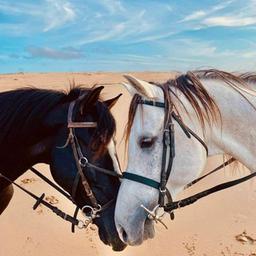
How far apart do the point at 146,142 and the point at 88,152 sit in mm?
621

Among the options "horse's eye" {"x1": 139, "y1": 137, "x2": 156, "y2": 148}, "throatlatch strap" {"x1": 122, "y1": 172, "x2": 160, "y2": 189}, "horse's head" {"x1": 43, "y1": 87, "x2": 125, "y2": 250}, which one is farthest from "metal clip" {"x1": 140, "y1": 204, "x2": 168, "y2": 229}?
"horse's head" {"x1": 43, "y1": 87, "x2": 125, "y2": 250}

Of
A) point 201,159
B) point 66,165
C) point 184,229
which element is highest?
point 201,159

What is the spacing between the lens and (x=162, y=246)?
5980 mm

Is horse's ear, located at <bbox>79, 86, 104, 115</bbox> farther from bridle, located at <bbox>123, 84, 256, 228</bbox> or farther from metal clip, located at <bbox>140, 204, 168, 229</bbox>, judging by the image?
metal clip, located at <bbox>140, 204, 168, 229</bbox>

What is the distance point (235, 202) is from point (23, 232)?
331 centimetres

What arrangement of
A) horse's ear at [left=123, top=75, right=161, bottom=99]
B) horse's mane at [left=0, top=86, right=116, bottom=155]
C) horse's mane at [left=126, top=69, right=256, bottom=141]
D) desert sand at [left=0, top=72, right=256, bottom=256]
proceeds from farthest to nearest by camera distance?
desert sand at [left=0, top=72, right=256, bottom=256] → horse's mane at [left=0, top=86, right=116, bottom=155] → horse's mane at [left=126, top=69, right=256, bottom=141] → horse's ear at [left=123, top=75, right=161, bottom=99]

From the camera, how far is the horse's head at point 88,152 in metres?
3.06

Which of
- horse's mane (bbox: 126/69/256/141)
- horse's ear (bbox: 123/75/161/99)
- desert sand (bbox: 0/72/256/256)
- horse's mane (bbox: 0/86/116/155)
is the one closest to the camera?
horse's ear (bbox: 123/75/161/99)

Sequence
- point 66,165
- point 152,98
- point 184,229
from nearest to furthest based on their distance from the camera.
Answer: point 152,98 → point 66,165 → point 184,229

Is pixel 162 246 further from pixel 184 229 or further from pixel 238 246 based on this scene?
pixel 238 246

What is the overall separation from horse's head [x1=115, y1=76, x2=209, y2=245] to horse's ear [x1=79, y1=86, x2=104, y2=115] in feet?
1.42

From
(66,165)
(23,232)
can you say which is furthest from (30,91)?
(23,232)

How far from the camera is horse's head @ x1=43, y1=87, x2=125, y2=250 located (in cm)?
306

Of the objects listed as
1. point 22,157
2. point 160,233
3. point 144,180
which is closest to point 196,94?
point 144,180
